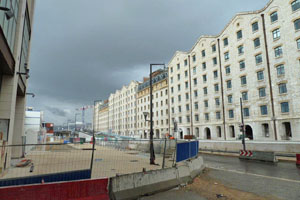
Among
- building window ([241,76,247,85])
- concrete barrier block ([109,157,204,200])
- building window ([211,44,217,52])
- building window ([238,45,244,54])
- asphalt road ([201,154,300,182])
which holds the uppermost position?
building window ([211,44,217,52])

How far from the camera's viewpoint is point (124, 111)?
8838 centimetres

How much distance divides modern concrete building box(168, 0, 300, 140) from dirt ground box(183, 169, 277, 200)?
26.6 metres

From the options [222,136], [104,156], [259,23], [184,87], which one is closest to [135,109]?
[184,87]

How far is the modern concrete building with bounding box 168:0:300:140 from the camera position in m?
30.3

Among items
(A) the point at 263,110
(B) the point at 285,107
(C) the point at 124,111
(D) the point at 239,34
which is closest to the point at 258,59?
(D) the point at 239,34

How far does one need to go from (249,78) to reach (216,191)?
1293 inches

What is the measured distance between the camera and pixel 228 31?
4097 cm

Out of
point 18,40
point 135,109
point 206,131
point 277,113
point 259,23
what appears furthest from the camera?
point 135,109

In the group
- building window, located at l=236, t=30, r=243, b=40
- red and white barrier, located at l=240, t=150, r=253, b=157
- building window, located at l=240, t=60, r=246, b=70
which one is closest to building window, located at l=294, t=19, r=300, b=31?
building window, located at l=236, t=30, r=243, b=40

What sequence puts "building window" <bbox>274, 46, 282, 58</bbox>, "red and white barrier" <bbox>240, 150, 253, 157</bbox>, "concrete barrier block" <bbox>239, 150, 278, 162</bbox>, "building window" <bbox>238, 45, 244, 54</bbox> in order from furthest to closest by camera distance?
"building window" <bbox>238, 45, 244, 54</bbox>, "building window" <bbox>274, 46, 282, 58</bbox>, "red and white barrier" <bbox>240, 150, 253, 157</bbox>, "concrete barrier block" <bbox>239, 150, 278, 162</bbox>

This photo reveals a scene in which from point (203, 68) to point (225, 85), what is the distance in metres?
7.92

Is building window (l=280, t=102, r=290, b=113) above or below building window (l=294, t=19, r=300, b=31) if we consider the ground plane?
below

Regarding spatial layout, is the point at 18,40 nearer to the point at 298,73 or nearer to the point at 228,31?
the point at 298,73

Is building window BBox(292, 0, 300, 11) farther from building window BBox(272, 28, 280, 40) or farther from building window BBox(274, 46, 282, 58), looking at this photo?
building window BBox(274, 46, 282, 58)
